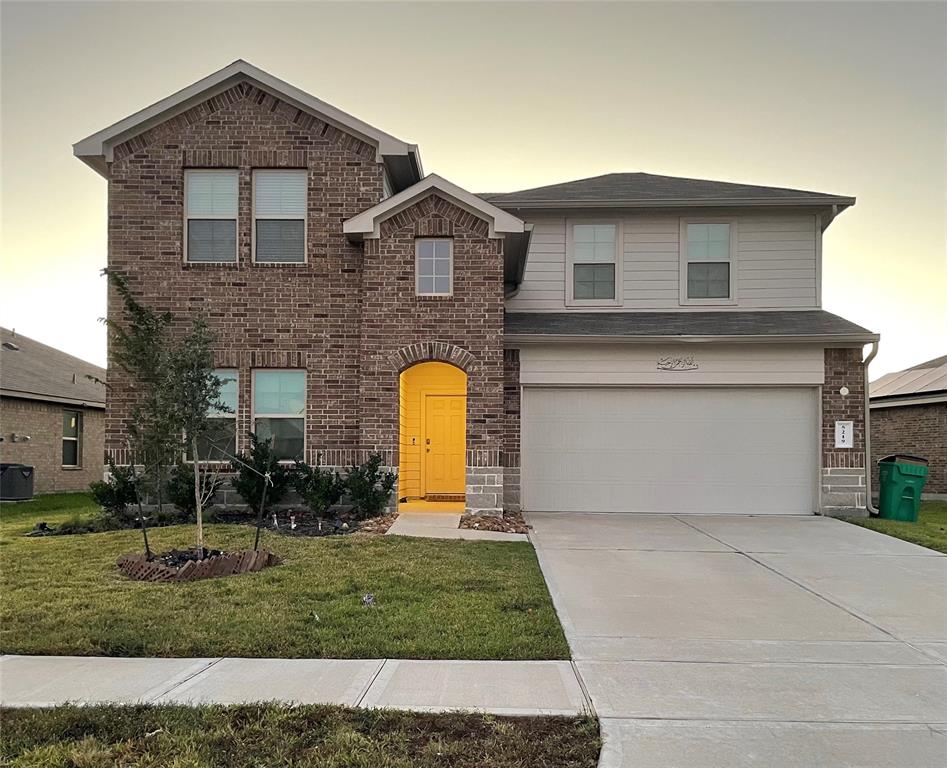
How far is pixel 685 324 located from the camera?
13.8 meters

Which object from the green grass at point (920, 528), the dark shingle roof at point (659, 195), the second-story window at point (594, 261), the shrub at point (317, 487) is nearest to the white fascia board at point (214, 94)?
the dark shingle roof at point (659, 195)

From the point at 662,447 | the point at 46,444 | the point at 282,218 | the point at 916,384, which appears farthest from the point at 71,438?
the point at 916,384

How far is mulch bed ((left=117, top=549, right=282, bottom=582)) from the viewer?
7.43 m

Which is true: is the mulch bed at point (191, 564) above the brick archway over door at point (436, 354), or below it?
below

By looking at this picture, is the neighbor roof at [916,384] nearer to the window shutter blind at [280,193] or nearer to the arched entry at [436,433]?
the arched entry at [436,433]

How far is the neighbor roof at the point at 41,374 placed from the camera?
60.1ft

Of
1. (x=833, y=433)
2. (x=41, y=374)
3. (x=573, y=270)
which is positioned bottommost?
(x=833, y=433)

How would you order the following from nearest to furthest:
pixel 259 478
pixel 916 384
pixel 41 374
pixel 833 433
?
pixel 259 478
pixel 833 433
pixel 41 374
pixel 916 384

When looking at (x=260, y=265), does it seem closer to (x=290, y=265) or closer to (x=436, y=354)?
(x=290, y=265)

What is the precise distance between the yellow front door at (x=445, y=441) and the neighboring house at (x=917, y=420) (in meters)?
10.3

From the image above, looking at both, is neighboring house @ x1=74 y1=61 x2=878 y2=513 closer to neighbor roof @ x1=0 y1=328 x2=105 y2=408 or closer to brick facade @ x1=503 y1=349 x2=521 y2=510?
brick facade @ x1=503 y1=349 x2=521 y2=510

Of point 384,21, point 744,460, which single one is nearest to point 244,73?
point 384,21

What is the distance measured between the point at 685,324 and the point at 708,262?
171cm

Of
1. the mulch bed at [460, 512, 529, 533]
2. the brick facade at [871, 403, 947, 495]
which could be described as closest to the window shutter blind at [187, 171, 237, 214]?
the mulch bed at [460, 512, 529, 533]
